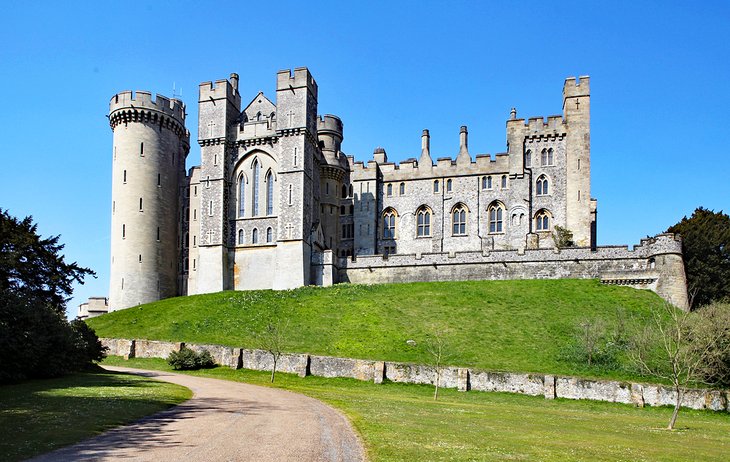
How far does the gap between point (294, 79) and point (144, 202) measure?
1856cm

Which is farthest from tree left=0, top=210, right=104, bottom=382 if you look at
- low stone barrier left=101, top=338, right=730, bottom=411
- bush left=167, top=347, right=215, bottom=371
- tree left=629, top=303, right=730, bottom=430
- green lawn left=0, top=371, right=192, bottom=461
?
tree left=629, top=303, right=730, bottom=430

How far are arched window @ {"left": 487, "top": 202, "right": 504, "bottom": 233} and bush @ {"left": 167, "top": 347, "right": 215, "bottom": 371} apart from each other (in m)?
33.8

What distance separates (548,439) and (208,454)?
980 cm

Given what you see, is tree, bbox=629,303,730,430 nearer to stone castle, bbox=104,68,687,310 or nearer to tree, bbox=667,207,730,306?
tree, bbox=667,207,730,306

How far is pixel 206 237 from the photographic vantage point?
66.2 metres

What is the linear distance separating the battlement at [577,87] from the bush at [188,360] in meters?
41.9

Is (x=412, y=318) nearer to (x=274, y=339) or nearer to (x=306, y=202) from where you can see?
(x=274, y=339)

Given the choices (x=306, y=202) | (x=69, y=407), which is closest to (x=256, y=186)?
(x=306, y=202)

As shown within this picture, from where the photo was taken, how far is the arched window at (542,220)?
6650 centimetres

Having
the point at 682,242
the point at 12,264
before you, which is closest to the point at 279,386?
the point at 12,264

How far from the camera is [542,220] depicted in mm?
66750

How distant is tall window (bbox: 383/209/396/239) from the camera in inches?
2827

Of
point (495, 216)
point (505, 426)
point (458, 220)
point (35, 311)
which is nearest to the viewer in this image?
point (505, 426)

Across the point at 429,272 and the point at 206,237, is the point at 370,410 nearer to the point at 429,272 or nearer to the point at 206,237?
the point at 429,272
